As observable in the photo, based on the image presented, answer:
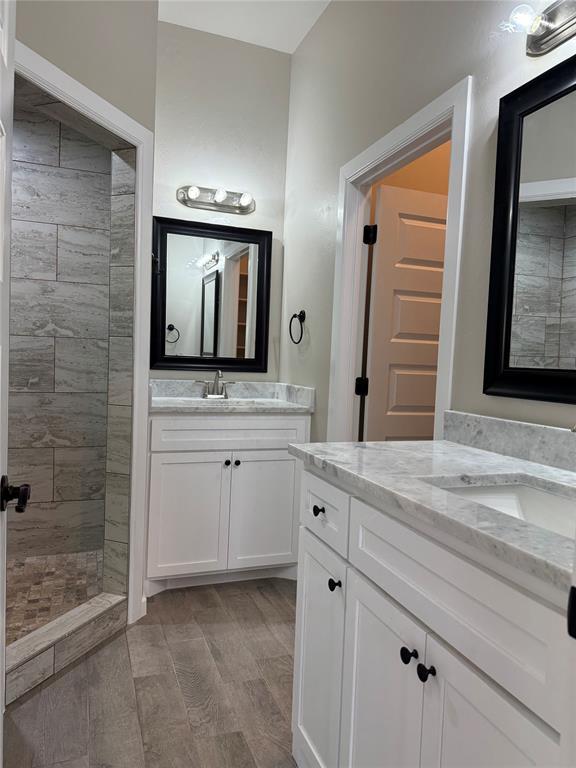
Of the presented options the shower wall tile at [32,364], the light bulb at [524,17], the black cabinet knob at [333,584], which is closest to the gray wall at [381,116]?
Answer: the light bulb at [524,17]

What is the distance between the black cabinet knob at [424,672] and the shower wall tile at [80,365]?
2512 millimetres

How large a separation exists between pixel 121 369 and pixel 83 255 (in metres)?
1.01

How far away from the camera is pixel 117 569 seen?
7.75ft

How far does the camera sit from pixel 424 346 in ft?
8.75

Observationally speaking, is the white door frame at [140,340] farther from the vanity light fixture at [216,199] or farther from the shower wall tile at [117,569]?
the vanity light fixture at [216,199]

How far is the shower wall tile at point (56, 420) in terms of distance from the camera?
2883mm

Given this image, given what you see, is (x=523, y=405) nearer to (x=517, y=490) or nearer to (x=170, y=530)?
(x=517, y=490)

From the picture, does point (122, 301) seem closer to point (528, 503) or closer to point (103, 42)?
A: point (103, 42)

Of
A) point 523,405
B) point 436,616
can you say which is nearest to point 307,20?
point 523,405

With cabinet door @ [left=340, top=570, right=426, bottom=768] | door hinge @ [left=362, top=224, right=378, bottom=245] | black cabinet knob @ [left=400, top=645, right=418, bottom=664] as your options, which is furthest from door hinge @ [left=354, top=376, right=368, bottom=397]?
black cabinet knob @ [left=400, top=645, right=418, bottom=664]

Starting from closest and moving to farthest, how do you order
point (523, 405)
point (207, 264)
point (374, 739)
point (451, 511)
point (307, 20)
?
point (451, 511) < point (374, 739) < point (523, 405) < point (307, 20) < point (207, 264)

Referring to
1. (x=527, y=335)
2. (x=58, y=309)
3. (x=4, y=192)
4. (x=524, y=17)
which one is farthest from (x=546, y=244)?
(x=58, y=309)

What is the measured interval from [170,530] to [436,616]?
6.28 ft

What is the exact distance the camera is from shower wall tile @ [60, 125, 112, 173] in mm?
2898
